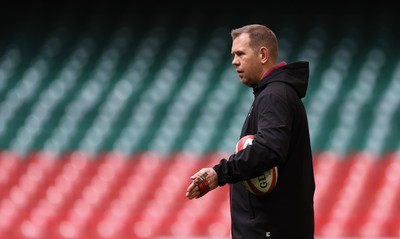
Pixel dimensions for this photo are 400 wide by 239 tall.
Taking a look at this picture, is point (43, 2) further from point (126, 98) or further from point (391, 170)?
point (391, 170)

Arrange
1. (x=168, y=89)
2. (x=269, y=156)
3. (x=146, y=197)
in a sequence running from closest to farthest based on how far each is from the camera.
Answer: (x=269, y=156)
(x=146, y=197)
(x=168, y=89)

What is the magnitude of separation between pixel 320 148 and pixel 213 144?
115cm

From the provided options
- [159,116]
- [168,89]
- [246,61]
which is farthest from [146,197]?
[246,61]

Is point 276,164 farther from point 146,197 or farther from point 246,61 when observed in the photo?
point 146,197

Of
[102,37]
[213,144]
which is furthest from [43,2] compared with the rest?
[213,144]

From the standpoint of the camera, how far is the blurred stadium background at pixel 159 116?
706 centimetres

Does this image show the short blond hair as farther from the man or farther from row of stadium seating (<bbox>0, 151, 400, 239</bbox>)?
row of stadium seating (<bbox>0, 151, 400, 239</bbox>)

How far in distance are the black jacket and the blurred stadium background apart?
333cm

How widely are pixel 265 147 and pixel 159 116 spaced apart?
23.7ft

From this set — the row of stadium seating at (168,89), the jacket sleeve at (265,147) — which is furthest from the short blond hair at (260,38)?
the row of stadium seating at (168,89)

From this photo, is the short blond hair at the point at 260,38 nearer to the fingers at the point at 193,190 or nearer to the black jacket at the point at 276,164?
the black jacket at the point at 276,164

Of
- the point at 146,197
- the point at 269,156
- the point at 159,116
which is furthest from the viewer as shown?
the point at 159,116

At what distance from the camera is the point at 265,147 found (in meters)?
2.63

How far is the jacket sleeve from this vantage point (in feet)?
8.64
